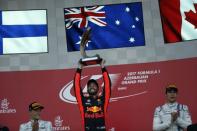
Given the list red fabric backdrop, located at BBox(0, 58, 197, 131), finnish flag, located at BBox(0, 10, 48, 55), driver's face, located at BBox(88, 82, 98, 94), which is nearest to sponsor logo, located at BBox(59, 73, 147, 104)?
red fabric backdrop, located at BBox(0, 58, 197, 131)

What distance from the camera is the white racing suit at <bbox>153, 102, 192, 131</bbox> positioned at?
4.53 meters

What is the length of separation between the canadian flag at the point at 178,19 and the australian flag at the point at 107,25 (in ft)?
1.10

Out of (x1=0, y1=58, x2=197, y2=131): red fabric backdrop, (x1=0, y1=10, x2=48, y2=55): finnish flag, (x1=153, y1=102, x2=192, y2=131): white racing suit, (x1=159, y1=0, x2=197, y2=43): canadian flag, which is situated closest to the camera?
(x1=153, y1=102, x2=192, y2=131): white racing suit

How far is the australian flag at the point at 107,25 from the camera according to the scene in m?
6.22

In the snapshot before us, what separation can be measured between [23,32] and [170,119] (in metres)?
2.71

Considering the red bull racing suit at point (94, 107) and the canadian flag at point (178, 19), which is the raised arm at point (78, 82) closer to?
the red bull racing suit at point (94, 107)

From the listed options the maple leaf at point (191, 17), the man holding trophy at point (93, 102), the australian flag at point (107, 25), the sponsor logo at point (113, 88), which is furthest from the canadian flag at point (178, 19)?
the man holding trophy at point (93, 102)

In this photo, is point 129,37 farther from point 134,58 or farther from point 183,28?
point 183,28

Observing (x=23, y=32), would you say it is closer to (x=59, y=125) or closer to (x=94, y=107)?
(x=59, y=125)

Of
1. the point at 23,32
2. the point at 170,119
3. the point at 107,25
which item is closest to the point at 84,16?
the point at 107,25

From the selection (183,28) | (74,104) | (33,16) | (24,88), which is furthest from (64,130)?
(183,28)

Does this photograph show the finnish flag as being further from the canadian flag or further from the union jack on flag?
the canadian flag

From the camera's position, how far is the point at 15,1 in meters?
6.39

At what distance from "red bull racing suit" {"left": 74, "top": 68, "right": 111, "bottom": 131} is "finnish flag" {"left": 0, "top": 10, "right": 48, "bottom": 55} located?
146 cm
